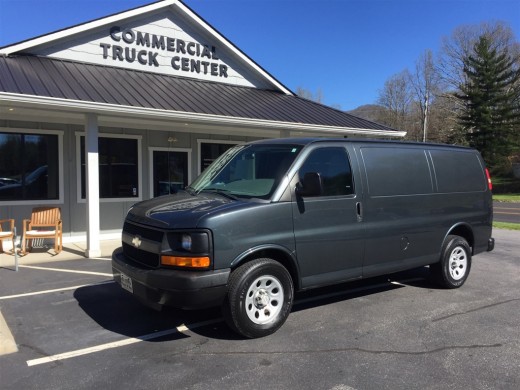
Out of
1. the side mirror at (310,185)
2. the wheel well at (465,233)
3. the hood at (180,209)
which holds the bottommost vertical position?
the wheel well at (465,233)

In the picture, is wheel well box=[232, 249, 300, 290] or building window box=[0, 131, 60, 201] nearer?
wheel well box=[232, 249, 300, 290]

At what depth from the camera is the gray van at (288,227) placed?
4148 millimetres

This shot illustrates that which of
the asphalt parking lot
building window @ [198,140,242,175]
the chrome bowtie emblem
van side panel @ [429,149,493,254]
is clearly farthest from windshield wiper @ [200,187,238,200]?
building window @ [198,140,242,175]

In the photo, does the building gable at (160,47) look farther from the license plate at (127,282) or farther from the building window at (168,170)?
the license plate at (127,282)

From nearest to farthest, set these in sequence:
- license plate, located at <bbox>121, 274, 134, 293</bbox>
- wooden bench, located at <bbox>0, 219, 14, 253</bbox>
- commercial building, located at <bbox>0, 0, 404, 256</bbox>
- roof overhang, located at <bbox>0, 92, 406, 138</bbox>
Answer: license plate, located at <bbox>121, 274, 134, 293</bbox> → roof overhang, located at <bbox>0, 92, 406, 138</bbox> → wooden bench, located at <bbox>0, 219, 14, 253</bbox> → commercial building, located at <bbox>0, 0, 404, 256</bbox>

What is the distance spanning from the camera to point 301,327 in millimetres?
4750

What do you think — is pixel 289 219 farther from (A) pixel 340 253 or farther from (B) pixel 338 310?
(B) pixel 338 310

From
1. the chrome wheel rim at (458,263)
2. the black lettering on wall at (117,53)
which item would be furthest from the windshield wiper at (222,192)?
the black lettering on wall at (117,53)

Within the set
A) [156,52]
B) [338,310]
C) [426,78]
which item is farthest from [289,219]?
[426,78]

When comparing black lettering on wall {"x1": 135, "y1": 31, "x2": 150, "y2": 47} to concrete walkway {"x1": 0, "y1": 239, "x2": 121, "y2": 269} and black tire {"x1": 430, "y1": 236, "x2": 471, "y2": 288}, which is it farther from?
black tire {"x1": 430, "y1": 236, "x2": 471, "y2": 288}

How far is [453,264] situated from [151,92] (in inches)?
284

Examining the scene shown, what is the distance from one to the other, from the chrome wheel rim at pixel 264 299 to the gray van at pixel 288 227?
1 cm

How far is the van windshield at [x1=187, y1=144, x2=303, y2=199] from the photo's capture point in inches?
188

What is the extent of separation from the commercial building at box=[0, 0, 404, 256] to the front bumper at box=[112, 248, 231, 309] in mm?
5002
